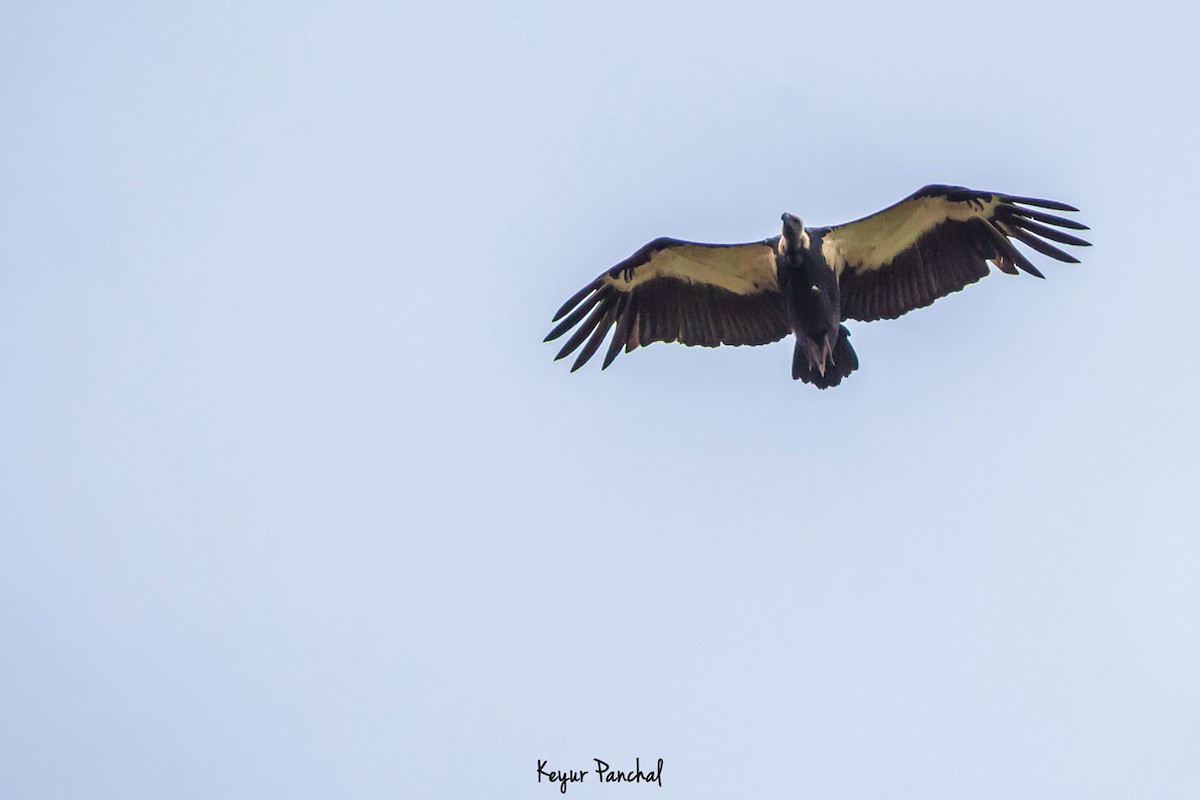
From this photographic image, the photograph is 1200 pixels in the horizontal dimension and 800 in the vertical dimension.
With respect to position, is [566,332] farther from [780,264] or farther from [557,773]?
[557,773]

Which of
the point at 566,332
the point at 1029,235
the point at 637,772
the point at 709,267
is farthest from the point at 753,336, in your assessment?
the point at 637,772

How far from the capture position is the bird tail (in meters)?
14.8

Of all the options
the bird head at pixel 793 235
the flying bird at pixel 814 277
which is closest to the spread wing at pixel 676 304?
the flying bird at pixel 814 277

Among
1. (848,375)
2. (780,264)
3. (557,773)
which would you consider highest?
(780,264)

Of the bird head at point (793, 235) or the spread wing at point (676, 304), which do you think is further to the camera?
the spread wing at point (676, 304)

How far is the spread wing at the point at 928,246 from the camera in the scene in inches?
593

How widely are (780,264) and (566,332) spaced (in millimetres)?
2431

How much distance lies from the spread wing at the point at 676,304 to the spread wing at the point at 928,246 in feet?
2.79

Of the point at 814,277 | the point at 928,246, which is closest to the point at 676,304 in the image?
the point at 814,277

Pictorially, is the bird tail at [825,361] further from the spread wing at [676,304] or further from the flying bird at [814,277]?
the spread wing at [676,304]

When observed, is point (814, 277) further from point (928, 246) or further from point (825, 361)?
point (928, 246)

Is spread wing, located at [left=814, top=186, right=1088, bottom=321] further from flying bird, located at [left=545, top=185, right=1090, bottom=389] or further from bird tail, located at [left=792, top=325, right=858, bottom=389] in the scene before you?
bird tail, located at [left=792, top=325, right=858, bottom=389]

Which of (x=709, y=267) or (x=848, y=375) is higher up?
(x=709, y=267)

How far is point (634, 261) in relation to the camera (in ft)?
51.4
